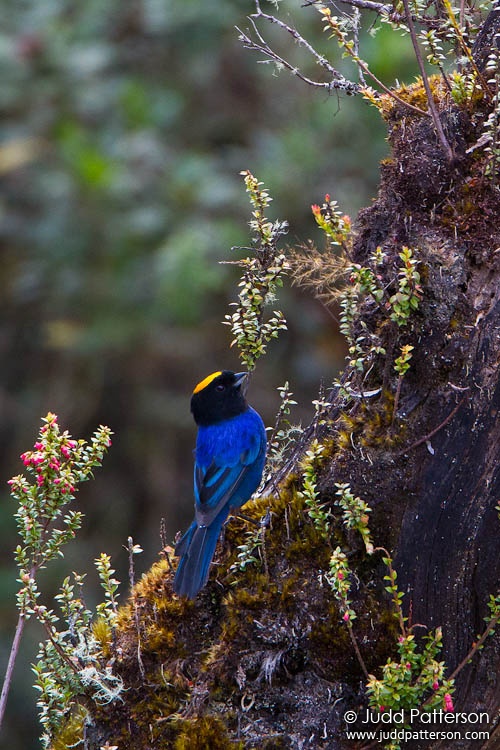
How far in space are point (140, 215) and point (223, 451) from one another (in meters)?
2.50

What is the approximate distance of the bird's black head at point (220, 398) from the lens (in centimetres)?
461

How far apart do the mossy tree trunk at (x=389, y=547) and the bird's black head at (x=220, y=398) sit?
5.45 ft

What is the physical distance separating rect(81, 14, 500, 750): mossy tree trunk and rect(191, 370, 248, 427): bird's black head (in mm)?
1661

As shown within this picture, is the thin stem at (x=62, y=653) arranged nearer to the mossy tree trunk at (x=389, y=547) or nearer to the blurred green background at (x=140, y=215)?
the mossy tree trunk at (x=389, y=547)

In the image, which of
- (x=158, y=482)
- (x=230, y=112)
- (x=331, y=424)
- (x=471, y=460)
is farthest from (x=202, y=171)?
(x=471, y=460)

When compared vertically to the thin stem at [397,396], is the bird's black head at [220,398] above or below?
above

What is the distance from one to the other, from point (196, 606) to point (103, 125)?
4.66 m

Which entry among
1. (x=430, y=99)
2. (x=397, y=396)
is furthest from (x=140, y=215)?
(x=397, y=396)

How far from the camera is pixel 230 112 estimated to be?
7477mm

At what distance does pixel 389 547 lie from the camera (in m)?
2.72

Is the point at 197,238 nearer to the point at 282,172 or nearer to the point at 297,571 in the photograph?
the point at 282,172

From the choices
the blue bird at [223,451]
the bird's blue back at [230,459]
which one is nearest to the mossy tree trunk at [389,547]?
the blue bird at [223,451]

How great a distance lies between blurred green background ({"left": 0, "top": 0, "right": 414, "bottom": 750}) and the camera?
632cm

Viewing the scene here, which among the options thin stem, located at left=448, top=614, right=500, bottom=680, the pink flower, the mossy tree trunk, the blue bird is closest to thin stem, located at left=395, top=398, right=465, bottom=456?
the mossy tree trunk
